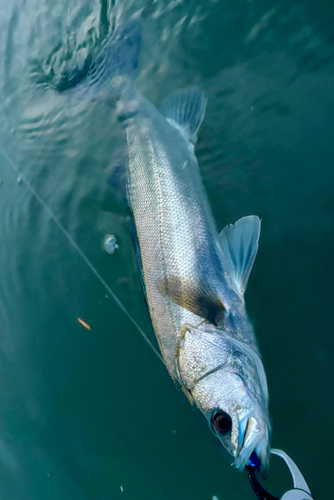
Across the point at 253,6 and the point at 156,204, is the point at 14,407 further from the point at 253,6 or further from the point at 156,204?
the point at 253,6

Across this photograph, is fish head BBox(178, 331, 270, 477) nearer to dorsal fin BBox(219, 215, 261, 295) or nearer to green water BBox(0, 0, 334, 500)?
dorsal fin BBox(219, 215, 261, 295)

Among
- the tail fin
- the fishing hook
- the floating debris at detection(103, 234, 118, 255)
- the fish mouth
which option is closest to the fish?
the fish mouth

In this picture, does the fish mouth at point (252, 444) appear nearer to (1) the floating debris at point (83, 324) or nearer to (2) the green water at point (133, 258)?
(2) the green water at point (133, 258)

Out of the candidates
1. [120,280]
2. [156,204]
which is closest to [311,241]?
[156,204]

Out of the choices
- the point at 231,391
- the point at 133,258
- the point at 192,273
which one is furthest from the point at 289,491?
the point at 133,258

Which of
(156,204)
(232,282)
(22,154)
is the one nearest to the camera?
(232,282)

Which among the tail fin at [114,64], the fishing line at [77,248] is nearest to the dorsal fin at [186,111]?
the tail fin at [114,64]
